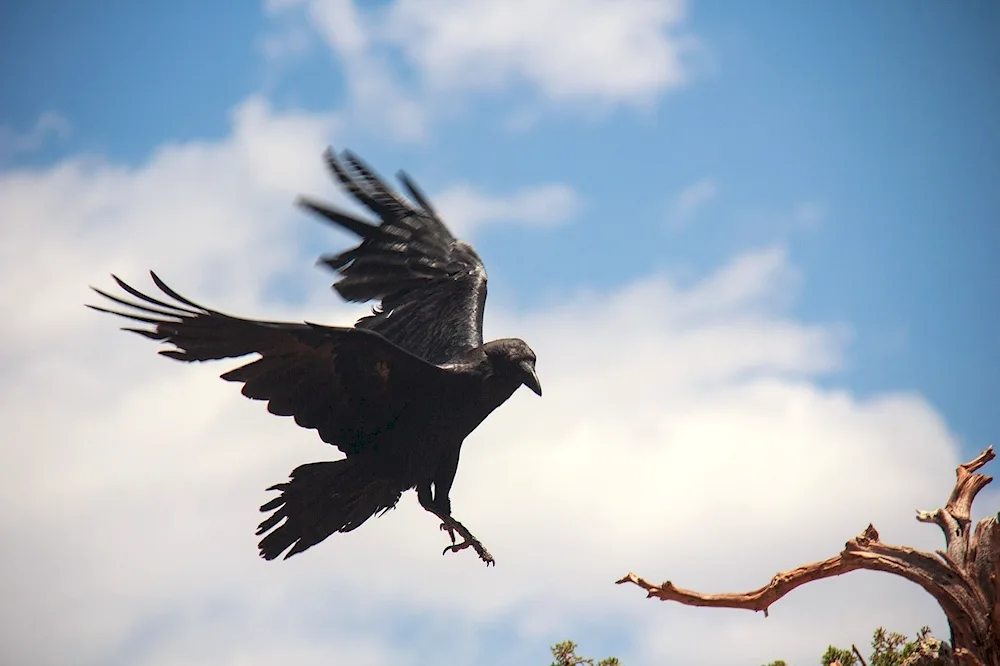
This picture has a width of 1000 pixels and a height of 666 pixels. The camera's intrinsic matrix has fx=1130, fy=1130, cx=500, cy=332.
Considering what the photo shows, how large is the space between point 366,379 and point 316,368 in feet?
1.09

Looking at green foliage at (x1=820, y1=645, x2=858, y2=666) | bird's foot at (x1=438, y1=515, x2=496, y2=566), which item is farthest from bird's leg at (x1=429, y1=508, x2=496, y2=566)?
green foliage at (x1=820, y1=645, x2=858, y2=666)

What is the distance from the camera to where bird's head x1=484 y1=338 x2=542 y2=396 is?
7.52 m

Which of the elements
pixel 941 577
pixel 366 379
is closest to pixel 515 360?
pixel 366 379

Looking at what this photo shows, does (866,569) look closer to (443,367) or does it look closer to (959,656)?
(959,656)

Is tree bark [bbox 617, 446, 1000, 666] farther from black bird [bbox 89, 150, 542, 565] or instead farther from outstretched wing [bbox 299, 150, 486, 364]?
outstretched wing [bbox 299, 150, 486, 364]

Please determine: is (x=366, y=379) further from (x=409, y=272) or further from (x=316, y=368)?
(x=409, y=272)

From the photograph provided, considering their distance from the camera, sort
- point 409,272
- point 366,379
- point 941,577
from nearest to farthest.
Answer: point 941,577, point 366,379, point 409,272

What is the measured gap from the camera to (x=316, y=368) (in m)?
7.14

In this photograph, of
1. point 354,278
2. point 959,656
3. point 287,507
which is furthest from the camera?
point 354,278

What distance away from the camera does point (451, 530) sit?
768cm

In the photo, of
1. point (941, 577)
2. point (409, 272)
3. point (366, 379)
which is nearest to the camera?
point (941, 577)

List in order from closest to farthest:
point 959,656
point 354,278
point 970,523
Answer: point 959,656, point 970,523, point 354,278

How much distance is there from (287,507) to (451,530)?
3.65 ft

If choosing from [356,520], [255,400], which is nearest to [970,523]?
[356,520]
